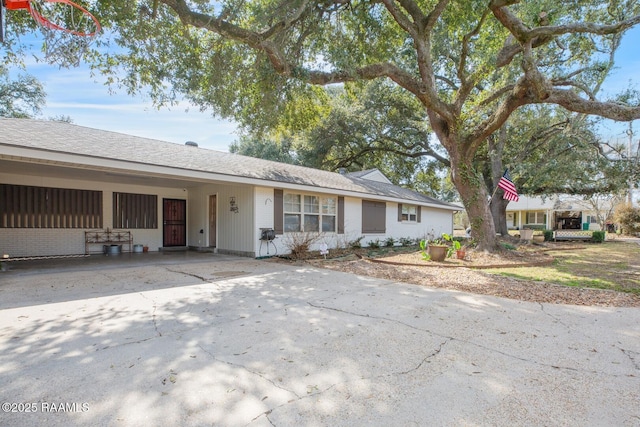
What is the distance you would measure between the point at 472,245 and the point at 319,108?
795 centimetres

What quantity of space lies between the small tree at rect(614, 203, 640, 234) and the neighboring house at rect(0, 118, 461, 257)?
23.7 metres

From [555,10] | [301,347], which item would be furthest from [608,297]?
[555,10]

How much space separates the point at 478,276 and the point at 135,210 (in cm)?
1176

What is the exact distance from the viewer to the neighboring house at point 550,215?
32.2m

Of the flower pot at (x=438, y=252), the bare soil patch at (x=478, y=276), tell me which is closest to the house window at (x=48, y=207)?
the bare soil patch at (x=478, y=276)

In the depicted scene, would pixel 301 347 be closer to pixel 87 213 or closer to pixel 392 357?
pixel 392 357

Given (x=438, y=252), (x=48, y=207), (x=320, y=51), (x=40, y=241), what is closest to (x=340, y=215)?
(x=438, y=252)

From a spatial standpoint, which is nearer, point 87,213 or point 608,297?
point 608,297

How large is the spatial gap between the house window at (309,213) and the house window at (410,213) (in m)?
5.55

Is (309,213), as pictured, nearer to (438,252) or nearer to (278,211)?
(278,211)

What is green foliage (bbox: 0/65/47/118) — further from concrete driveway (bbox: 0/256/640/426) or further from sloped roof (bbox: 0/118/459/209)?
concrete driveway (bbox: 0/256/640/426)

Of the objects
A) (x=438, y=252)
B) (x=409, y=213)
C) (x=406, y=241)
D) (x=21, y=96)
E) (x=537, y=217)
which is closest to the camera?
(x=438, y=252)

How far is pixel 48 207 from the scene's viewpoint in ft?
33.9

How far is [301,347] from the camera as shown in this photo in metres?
3.36
